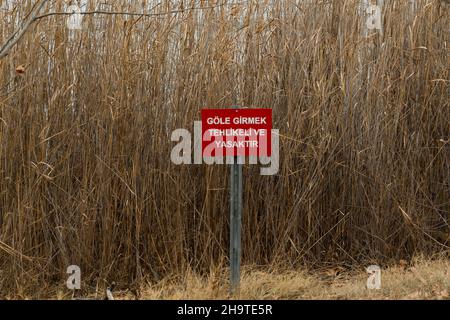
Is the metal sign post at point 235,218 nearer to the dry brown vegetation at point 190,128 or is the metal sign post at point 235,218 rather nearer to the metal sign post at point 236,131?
the metal sign post at point 236,131

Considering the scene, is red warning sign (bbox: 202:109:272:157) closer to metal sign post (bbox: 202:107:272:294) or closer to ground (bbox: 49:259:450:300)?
metal sign post (bbox: 202:107:272:294)

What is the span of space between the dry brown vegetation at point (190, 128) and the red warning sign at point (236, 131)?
2.06 ft

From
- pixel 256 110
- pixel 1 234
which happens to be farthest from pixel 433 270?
pixel 1 234

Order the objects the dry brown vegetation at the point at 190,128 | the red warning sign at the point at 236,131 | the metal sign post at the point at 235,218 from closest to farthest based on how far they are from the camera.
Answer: the red warning sign at the point at 236,131
the metal sign post at the point at 235,218
the dry brown vegetation at the point at 190,128

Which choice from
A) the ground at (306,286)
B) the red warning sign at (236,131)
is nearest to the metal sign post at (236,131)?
the red warning sign at (236,131)

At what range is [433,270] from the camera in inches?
117

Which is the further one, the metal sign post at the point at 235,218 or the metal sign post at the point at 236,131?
the metal sign post at the point at 235,218

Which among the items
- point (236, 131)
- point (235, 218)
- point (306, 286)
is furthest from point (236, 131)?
point (306, 286)

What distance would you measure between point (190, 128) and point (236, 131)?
745 mm

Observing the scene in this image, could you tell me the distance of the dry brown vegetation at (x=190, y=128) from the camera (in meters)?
3.13

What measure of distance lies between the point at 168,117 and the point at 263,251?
855 mm

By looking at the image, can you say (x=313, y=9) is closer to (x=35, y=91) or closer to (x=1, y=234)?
(x=35, y=91)

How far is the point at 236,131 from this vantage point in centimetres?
249

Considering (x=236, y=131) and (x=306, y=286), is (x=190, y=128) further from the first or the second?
(x=306, y=286)
